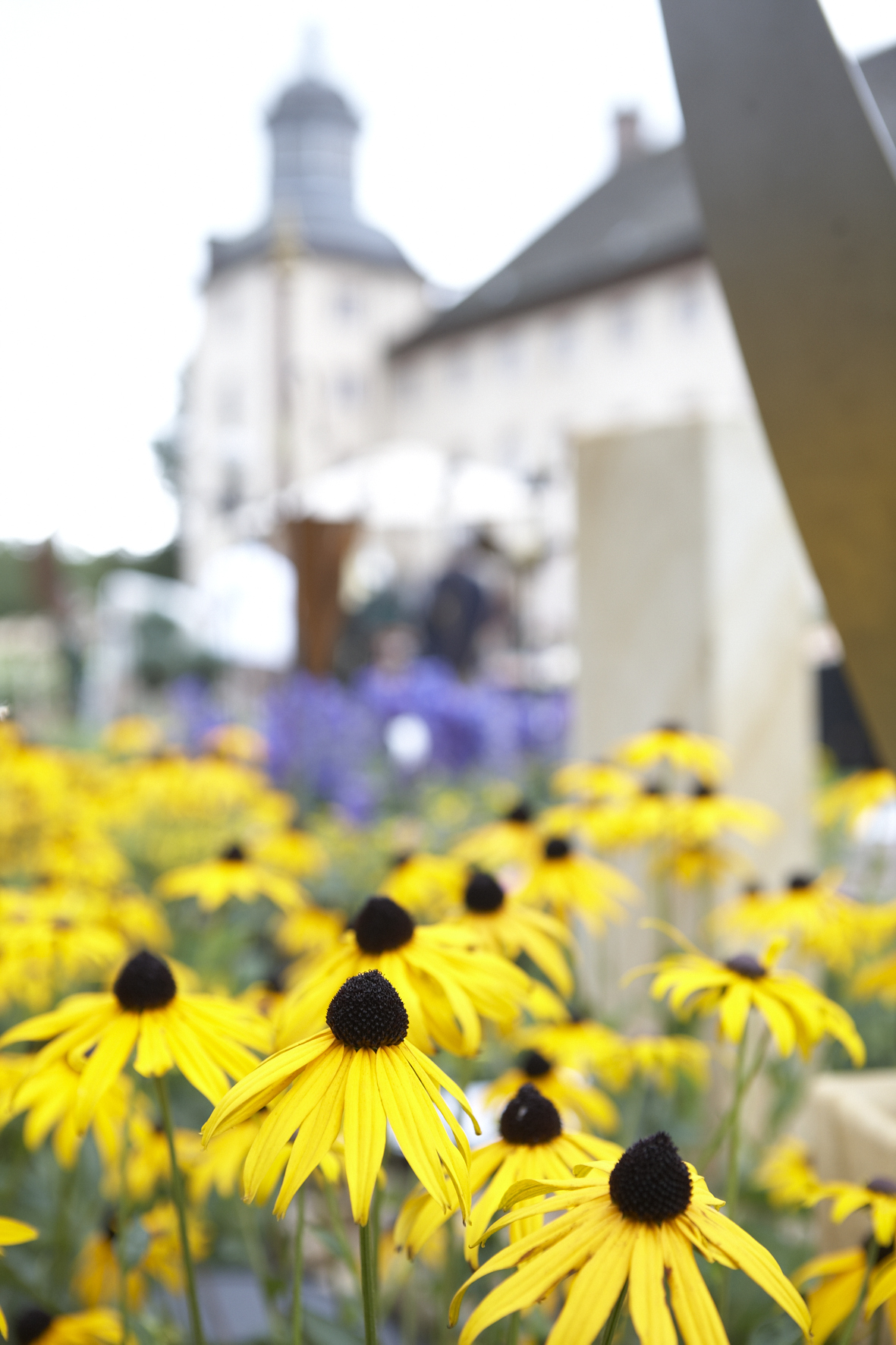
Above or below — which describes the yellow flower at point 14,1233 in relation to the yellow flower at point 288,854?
below

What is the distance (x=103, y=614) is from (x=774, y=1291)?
1248cm

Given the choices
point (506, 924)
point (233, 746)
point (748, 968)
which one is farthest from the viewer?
point (233, 746)

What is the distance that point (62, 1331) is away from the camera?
0.84 m

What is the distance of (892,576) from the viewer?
0.94 metres

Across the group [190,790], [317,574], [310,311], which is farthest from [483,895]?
[310,311]

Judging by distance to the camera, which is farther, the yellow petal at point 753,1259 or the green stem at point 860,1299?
the green stem at point 860,1299

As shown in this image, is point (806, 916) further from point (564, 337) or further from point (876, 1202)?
point (564, 337)

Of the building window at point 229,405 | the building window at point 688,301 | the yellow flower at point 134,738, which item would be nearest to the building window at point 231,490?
the yellow flower at point 134,738

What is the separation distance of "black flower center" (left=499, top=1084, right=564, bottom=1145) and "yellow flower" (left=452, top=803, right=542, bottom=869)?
27.5 inches

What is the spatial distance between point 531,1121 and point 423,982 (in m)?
0.11

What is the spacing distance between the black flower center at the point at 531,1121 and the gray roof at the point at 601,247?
63.4ft

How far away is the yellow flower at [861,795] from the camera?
184 cm

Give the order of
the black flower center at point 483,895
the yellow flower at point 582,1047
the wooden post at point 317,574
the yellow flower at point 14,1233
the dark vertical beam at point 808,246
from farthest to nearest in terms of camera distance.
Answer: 1. the wooden post at point 317,574
2. the yellow flower at point 582,1047
3. the black flower center at point 483,895
4. the dark vertical beam at point 808,246
5. the yellow flower at point 14,1233

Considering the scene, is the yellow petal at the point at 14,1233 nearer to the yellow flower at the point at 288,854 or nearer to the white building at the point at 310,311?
the yellow flower at the point at 288,854
